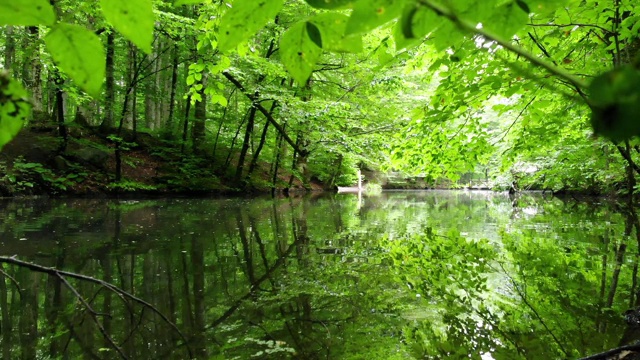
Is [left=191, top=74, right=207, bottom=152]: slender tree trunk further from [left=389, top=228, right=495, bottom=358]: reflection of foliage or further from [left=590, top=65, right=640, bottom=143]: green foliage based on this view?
[left=590, top=65, right=640, bottom=143]: green foliage

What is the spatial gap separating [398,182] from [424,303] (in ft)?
111

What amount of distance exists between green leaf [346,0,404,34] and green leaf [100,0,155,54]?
0.26 m

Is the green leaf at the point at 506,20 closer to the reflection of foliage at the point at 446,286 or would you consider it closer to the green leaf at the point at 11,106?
the green leaf at the point at 11,106

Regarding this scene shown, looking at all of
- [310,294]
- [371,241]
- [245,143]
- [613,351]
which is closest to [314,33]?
[613,351]

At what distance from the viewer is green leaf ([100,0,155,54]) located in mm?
470

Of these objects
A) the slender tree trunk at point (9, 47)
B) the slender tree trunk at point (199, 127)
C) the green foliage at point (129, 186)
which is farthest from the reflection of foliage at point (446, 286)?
the slender tree trunk at point (199, 127)

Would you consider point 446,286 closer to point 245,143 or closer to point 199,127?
point 245,143

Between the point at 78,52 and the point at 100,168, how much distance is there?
13585mm

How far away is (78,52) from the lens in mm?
471

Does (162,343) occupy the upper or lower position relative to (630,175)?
lower

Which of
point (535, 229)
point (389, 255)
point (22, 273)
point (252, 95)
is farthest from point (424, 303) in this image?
point (252, 95)

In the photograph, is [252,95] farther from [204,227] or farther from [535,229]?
[535,229]

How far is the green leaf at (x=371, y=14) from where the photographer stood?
416 millimetres

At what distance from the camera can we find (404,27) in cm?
32
